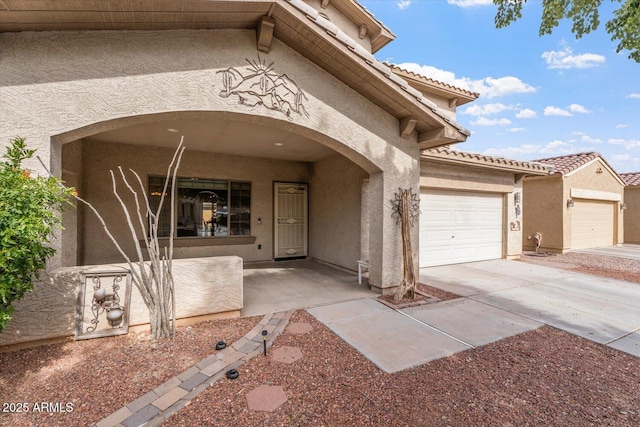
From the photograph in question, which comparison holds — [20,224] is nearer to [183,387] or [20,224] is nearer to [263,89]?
[183,387]

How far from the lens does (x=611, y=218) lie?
46.0 feet

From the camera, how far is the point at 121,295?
12.0 ft

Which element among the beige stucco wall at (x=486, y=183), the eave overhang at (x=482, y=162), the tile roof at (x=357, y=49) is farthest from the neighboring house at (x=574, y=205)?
the tile roof at (x=357, y=49)

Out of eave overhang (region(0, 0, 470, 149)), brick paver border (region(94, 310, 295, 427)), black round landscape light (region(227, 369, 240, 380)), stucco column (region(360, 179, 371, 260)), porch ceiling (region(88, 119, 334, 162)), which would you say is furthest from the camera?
stucco column (region(360, 179, 371, 260))

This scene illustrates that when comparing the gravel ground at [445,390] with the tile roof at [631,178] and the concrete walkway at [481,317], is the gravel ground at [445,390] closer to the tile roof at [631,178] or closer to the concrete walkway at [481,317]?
the concrete walkway at [481,317]

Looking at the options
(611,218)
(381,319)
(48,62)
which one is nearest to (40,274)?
(48,62)

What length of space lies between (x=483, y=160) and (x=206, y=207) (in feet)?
27.8

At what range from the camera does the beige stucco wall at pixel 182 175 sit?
688 centimetres

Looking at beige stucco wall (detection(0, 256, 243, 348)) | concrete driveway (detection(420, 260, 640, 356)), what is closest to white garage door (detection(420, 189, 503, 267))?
concrete driveway (detection(420, 260, 640, 356))

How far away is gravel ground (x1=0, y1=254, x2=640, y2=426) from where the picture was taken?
7.76 ft

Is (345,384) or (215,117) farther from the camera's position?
(215,117)

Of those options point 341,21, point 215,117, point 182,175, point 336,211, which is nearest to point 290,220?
point 336,211

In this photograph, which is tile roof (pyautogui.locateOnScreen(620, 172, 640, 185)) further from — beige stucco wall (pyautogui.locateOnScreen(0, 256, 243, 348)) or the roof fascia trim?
beige stucco wall (pyautogui.locateOnScreen(0, 256, 243, 348))

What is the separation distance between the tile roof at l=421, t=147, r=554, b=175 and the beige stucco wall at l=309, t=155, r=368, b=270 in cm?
203
